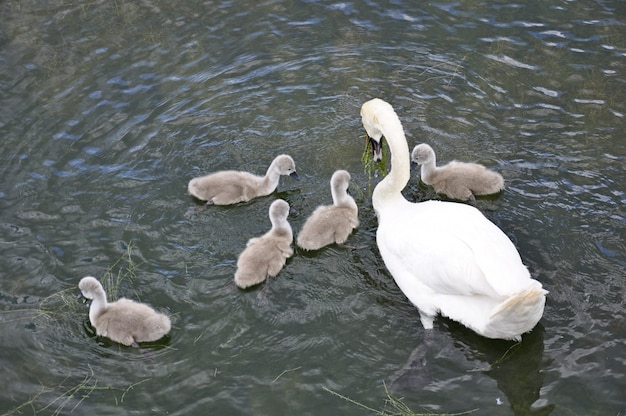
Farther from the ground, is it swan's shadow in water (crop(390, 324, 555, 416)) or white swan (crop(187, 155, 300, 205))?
white swan (crop(187, 155, 300, 205))

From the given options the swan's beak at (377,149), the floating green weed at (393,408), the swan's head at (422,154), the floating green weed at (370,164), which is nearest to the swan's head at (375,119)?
the swan's beak at (377,149)

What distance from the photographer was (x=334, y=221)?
293 inches

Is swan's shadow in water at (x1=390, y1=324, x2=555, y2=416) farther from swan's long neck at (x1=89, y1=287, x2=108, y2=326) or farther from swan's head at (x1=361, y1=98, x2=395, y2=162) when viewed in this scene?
swan's long neck at (x1=89, y1=287, x2=108, y2=326)

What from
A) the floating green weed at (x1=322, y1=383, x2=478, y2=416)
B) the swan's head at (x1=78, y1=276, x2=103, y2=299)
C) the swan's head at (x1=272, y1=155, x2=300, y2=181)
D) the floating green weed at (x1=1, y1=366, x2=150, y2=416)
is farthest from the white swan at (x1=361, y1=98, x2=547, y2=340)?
the swan's head at (x1=78, y1=276, x2=103, y2=299)

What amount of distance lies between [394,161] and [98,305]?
2.78 metres

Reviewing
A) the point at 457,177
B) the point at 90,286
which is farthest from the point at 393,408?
the point at 457,177

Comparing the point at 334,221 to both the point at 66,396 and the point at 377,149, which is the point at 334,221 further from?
the point at 66,396

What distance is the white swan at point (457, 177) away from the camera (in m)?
7.80

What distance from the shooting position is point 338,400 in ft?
20.0

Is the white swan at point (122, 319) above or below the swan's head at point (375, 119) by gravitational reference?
below

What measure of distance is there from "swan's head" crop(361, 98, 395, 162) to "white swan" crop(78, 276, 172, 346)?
2.49 meters

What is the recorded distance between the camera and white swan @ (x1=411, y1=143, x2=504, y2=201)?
7797mm

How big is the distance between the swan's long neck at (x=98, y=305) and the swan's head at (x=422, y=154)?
3193 mm

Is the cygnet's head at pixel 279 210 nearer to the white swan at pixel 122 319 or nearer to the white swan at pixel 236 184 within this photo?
the white swan at pixel 236 184
